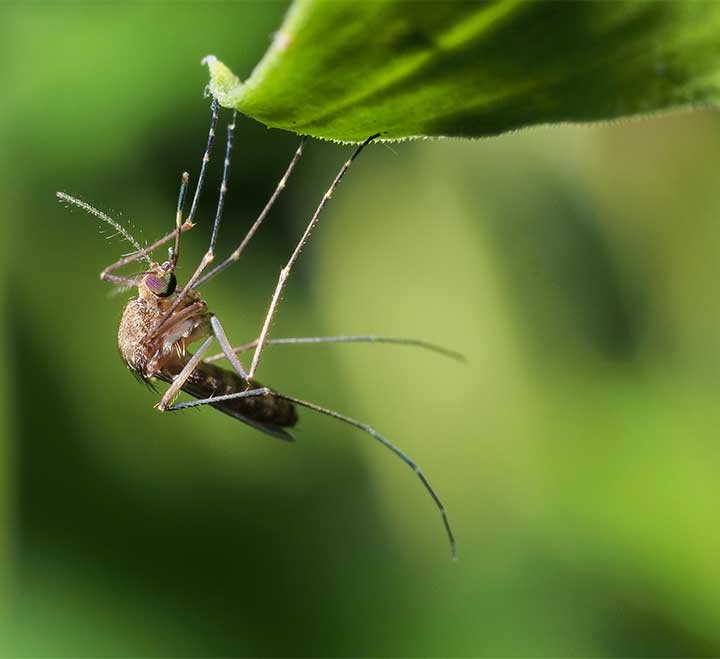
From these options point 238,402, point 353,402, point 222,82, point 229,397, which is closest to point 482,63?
point 222,82

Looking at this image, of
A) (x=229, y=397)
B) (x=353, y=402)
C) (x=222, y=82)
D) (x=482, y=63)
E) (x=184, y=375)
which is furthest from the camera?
(x=353, y=402)

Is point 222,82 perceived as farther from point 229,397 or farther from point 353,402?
point 353,402

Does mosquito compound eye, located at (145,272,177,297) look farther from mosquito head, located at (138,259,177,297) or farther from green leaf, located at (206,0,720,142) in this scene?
green leaf, located at (206,0,720,142)

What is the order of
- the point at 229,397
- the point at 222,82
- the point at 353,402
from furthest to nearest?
the point at 353,402, the point at 229,397, the point at 222,82

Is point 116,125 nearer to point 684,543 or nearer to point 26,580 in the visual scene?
point 26,580

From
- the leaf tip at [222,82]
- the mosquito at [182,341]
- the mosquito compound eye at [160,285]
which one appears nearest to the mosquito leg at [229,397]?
the mosquito at [182,341]

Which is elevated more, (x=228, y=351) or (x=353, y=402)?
(x=353, y=402)

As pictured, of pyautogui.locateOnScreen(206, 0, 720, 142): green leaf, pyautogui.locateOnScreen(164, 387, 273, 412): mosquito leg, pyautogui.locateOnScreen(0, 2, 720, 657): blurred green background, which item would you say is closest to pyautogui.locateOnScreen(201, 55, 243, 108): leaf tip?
pyautogui.locateOnScreen(206, 0, 720, 142): green leaf

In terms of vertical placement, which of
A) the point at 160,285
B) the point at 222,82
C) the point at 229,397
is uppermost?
the point at 222,82
